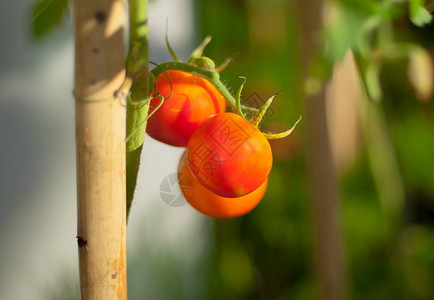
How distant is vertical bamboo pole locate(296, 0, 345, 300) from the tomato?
0.35 meters

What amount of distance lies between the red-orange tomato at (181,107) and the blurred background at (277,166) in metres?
0.04

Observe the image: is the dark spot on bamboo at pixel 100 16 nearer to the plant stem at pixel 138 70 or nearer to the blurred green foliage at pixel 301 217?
the plant stem at pixel 138 70

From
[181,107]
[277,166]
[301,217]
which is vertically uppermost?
[181,107]

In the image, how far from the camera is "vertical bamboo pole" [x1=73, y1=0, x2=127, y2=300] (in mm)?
267

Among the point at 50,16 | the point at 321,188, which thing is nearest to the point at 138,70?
the point at 50,16

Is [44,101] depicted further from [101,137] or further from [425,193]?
[425,193]

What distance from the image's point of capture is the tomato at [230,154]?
0.94ft

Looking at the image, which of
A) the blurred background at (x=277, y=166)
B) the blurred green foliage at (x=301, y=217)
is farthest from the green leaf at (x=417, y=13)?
the blurred green foliage at (x=301, y=217)

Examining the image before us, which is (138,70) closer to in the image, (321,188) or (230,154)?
(230,154)

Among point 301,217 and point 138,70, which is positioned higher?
point 138,70

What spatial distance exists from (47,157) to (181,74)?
55 centimetres

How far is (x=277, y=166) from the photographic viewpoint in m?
1.26

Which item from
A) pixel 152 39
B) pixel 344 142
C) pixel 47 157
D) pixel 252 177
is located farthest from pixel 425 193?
pixel 252 177

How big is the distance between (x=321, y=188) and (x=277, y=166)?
1.93 ft
